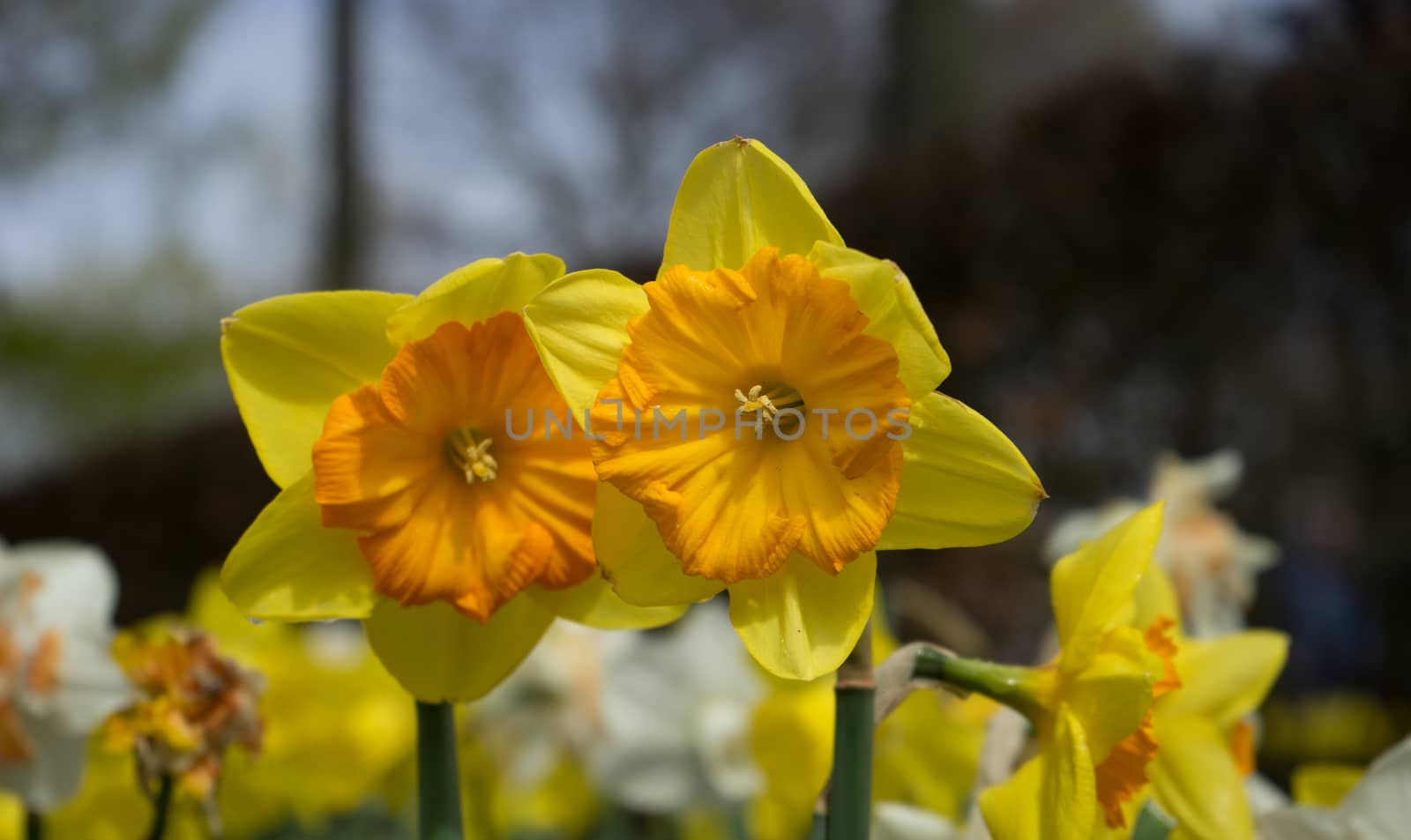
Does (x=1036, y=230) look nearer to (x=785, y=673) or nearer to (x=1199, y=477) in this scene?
(x=1199, y=477)

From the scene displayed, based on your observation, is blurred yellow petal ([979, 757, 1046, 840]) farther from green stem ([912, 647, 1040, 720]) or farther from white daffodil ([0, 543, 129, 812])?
white daffodil ([0, 543, 129, 812])

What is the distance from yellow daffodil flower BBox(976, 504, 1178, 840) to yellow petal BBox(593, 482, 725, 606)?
0.61ft

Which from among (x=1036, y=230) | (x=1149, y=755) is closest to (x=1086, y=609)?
(x=1149, y=755)

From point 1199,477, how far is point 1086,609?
876mm

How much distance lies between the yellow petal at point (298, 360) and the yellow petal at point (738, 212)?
0.19 meters

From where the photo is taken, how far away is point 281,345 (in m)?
0.65

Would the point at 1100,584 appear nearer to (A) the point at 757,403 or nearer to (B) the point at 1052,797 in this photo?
(B) the point at 1052,797

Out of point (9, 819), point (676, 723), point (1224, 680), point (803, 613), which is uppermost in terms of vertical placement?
point (803, 613)

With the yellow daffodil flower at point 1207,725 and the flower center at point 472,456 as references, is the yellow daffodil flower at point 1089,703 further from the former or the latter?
the flower center at point 472,456

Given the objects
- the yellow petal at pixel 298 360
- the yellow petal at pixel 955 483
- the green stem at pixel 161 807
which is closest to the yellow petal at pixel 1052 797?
the yellow petal at pixel 955 483

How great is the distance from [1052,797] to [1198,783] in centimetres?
20

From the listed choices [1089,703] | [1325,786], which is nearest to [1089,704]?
[1089,703]

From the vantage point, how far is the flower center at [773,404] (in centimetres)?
61

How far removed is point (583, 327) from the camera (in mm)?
590
